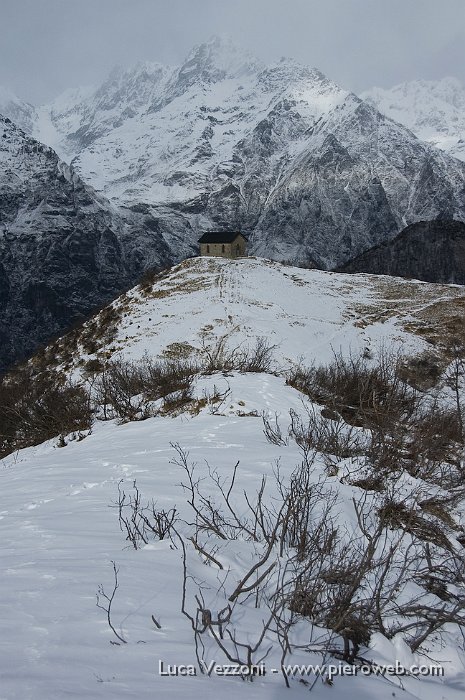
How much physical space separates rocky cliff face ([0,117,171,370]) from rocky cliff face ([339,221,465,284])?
88.1 m

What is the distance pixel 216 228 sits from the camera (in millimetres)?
191250

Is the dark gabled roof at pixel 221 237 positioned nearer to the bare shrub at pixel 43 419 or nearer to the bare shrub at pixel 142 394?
the bare shrub at pixel 142 394

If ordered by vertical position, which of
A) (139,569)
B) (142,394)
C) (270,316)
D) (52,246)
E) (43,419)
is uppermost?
(52,246)

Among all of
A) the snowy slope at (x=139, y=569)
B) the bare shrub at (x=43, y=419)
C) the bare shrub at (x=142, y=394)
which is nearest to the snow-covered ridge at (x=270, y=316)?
the bare shrub at (x=142, y=394)

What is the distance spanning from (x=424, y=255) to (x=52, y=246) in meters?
139

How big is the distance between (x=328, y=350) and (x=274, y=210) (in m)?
180

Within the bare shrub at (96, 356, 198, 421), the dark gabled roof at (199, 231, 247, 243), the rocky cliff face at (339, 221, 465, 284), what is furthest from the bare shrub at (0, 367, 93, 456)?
the rocky cliff face at (339, 221, 465, 284)

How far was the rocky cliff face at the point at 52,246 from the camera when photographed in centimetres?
17075

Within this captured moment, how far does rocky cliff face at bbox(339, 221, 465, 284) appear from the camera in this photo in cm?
12469

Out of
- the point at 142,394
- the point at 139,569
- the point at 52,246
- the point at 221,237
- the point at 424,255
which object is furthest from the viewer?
the point at 52,246

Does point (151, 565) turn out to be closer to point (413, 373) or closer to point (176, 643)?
point (176, 643)

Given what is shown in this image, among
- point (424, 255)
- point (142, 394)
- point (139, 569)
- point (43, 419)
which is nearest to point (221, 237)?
point (142, 394)

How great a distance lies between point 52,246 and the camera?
579 ft

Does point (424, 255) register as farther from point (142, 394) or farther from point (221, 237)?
point (142, 394)
